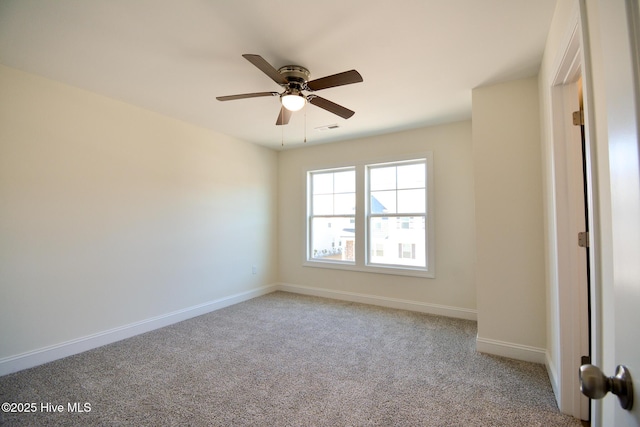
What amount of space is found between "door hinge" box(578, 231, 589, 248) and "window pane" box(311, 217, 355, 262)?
3.05m

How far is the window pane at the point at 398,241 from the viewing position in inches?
163

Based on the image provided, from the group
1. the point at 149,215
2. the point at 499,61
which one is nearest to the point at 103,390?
the point at 149,215

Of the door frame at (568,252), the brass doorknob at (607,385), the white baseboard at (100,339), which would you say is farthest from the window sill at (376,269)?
the brass doorknob at (607,385)

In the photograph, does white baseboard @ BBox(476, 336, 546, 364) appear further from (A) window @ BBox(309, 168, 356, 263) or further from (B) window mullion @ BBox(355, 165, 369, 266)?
(A) window @ BBox(309, 168, 356, 263)

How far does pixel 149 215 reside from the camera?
3.40 meters

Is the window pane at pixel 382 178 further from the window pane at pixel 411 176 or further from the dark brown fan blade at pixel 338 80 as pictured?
the dark brown fan blade at pixel 338 80

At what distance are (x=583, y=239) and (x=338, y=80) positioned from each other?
1.95 m

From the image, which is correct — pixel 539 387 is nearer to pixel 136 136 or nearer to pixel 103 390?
pixel 103 390

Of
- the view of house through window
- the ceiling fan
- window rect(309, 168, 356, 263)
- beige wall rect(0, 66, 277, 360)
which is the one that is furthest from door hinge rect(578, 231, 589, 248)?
beige wall rect(0, 66, 277, 360)

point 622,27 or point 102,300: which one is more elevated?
point 622,27

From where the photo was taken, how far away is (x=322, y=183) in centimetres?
507

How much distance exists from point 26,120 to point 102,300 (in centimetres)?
181

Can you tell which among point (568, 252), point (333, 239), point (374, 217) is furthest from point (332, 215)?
point (568, 252)

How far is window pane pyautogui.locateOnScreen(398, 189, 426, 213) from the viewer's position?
4.14m
